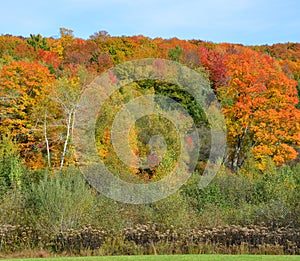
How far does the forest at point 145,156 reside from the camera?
1222cm

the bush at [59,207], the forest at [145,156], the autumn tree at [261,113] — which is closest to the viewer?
the forest at [145,156]

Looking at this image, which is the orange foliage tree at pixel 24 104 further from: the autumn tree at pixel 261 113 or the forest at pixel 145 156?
the autumn tree at pixel 261 113

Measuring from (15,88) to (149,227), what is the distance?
2094 cm

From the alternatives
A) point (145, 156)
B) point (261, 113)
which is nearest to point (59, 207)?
point (145, 156)

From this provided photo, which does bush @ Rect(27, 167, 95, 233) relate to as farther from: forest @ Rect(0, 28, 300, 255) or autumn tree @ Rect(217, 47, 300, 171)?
autumn tree @ Rect(217, 47, 300, 171)

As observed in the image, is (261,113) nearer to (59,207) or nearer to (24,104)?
(24,104)

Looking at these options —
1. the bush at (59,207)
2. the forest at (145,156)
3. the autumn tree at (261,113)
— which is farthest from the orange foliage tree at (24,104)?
the bush at (59,207)

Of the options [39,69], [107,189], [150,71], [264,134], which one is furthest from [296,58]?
[107,189]

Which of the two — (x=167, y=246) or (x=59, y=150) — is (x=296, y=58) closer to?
(x=59, y=150)

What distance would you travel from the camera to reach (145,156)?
26.3 metres

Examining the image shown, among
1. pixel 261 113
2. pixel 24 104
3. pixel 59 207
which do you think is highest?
pixel 24 104

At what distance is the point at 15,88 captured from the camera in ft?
100

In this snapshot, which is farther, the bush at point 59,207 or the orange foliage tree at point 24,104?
the orange foliage tree at point 24,104

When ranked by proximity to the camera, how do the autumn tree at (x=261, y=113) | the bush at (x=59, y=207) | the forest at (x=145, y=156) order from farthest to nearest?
the autumn tree at (x=261, y=113) < the bush at (x=59, y=207) < the forest at (x=145, y=156)
